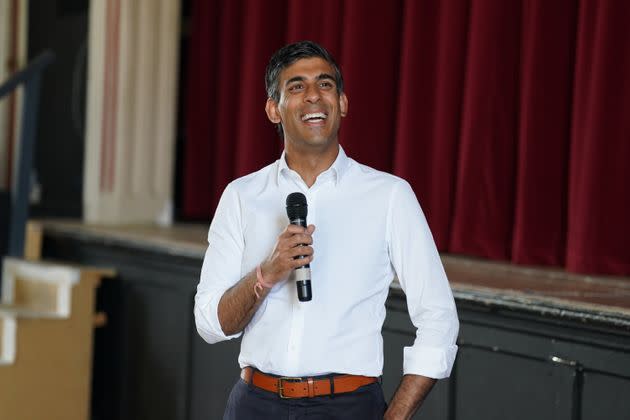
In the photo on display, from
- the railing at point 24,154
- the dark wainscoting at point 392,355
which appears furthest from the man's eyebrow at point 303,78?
the railing at point 24,154

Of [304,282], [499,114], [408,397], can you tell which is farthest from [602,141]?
[304,282]

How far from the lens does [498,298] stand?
96.1 inches

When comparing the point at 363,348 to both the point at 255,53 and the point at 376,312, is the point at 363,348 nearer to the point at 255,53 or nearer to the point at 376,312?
the point at 376,312

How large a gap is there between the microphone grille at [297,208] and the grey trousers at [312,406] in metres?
0.33

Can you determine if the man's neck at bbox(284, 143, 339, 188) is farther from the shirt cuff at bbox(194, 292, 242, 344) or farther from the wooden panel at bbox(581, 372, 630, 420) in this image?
the wooden panel at bbox(581, 372, 630, 420)

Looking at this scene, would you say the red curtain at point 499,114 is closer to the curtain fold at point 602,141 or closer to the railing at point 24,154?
the curtain fold at point 602,141

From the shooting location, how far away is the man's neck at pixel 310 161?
1.74m

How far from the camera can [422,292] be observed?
1.63 m

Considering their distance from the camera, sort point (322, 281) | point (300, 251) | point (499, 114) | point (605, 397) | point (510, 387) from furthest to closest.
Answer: point (499, 114) < point (510, 387) < point (605, 397) < point (322, 281) < point (300, 251)

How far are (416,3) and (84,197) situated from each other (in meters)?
2.11

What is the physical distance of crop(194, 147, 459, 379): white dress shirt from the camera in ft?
5.36

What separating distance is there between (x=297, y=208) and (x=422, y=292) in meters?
0.27

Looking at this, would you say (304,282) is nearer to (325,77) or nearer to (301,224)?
(301,224)

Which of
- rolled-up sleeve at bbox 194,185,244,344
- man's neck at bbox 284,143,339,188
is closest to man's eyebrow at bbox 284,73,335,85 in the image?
man's neck at bbox 284,143,339,188
